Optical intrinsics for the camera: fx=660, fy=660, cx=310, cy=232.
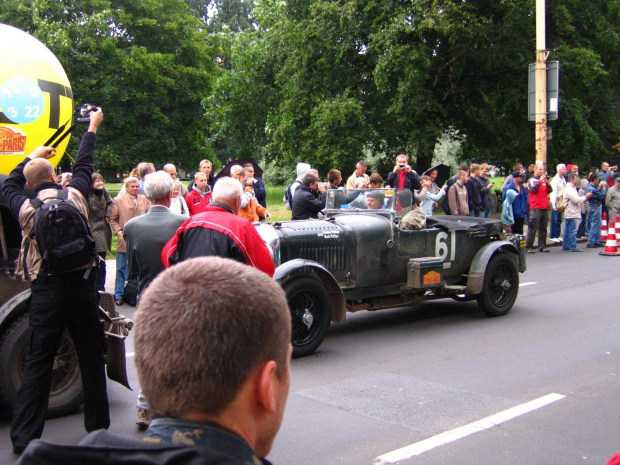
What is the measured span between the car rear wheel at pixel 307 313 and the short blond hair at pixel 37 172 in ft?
9.44

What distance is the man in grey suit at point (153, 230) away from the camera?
5.09m

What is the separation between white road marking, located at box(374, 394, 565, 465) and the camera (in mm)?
4426

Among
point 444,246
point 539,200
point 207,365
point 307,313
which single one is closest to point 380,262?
point 444,246

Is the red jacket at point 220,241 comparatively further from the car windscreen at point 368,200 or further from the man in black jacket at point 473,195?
the man in black jacket at point 473,195

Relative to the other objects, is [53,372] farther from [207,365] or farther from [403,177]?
[403,177]

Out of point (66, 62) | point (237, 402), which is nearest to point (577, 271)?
point (237, 402)

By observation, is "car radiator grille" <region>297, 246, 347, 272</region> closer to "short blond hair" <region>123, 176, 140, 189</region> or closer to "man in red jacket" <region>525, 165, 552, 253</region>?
"short blond hair" <region>123, 176, 140, 189</region>

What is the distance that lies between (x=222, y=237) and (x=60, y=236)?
42.8 inches

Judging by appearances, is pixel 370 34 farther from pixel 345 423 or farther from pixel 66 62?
pixel 345 423

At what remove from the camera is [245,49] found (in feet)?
Result: 105

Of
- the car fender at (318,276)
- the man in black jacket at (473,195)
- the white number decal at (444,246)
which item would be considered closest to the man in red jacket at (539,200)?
the man in black jacket at (473,195)

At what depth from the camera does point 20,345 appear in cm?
508

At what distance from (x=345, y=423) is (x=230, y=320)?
387 cm

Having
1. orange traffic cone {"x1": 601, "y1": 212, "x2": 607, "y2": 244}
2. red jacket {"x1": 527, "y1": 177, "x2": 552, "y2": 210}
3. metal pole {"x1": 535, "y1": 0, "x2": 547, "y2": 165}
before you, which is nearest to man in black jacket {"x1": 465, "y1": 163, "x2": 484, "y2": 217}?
red jacket {"x1": 527, "y1": 177, "x2": 552, "y2": 210}
